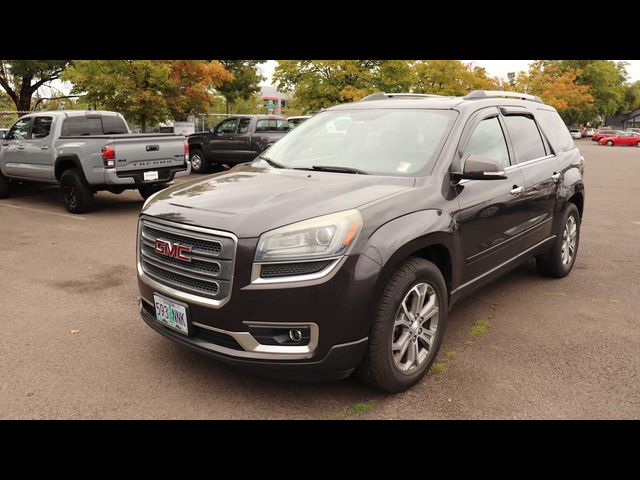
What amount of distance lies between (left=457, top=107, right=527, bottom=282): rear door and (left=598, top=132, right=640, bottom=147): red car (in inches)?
2256

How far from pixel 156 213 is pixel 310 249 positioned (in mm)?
1146

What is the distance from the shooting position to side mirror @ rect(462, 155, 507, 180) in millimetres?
3518

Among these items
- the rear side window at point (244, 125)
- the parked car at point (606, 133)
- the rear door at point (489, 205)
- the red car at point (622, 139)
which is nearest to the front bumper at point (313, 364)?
the rear door at point (489, 205)

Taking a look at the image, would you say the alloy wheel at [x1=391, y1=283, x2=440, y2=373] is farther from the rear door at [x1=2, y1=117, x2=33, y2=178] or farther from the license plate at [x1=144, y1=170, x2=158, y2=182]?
the rear door at [x1=2, y1=117, x2=33, y2=178]

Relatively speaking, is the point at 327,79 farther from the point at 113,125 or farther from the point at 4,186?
the point at 4,186

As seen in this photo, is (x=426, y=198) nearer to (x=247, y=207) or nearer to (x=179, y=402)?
(x=247, y=207)

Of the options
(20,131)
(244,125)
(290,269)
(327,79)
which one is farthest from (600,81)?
(290,269)

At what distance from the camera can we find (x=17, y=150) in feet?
34.6

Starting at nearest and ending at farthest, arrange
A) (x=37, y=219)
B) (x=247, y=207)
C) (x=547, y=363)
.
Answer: (x=247, y=207), (x=547, y=363), (x=37, y=219)

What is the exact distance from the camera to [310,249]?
2850 mm

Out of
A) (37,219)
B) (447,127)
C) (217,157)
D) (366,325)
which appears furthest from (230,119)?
(366,325)

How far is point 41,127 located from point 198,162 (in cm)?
749

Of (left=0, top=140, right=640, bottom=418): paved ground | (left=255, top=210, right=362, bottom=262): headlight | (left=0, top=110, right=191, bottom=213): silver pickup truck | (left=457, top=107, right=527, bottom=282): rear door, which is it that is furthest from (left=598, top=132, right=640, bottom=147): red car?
(left=255, top=210, right=362, bottom=262): headlight
